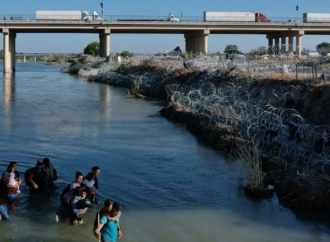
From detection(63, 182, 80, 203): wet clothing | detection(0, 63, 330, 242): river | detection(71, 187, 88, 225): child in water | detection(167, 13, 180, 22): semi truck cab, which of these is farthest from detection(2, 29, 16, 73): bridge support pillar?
detection(71, 187, 88, 225): child in water

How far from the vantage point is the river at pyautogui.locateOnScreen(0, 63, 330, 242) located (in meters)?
10.2

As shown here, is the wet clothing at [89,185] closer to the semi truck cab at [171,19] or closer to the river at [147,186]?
the river at [147,186]

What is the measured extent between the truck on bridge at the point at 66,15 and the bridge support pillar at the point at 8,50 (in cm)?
591

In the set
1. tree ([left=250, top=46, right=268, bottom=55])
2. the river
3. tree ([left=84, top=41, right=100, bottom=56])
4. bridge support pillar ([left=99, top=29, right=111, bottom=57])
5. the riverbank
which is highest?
tree ([left=84, top=41, right=100, bottom=56])

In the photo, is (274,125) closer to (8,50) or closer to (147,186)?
(147,186)

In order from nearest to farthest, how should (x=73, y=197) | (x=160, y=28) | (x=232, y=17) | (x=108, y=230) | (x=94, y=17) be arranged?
(x=108, y=230)
(x=73, y=197)
(x=160, y=28)
(x=94, y=17)
(x=232, y=17)

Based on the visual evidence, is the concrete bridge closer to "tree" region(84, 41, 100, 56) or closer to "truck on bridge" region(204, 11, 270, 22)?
"truck on bridge" region(204, 11, 270, 22)

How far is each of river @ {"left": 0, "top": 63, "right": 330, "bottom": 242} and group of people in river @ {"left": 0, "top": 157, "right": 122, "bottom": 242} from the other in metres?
0.24

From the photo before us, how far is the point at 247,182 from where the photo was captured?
42.2ft

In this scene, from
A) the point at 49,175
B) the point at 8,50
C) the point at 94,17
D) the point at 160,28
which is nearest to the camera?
the point at 49,175

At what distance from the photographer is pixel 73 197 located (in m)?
10.2

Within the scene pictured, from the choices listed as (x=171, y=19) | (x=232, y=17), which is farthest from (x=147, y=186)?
(x=232, y=17)

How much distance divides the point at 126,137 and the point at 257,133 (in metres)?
5.87

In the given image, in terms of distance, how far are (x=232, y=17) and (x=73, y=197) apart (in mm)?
69156
